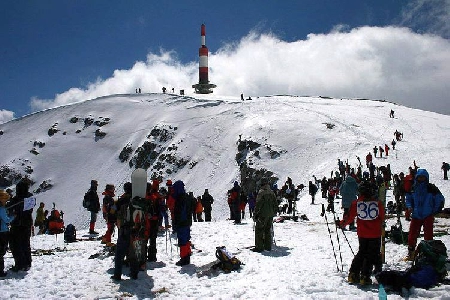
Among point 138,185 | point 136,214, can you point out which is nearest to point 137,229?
point 136,214

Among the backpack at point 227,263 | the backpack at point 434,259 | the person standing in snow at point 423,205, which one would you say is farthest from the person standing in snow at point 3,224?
the person standing in snow at point 423,205

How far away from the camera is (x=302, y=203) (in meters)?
25.8

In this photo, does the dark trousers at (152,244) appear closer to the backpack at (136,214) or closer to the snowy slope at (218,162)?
the snowy slope at (218,162)

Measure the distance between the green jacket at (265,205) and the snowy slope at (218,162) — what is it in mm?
1075

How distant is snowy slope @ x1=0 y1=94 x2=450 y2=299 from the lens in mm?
7148

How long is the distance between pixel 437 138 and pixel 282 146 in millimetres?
18085

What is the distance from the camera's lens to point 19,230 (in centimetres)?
800

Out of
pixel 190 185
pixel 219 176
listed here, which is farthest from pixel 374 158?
pixel 190 185

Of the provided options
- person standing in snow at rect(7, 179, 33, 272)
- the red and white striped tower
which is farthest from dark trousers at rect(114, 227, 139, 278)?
the red and white striped tower

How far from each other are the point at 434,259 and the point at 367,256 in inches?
45.3

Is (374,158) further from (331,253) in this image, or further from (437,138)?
(331,253)

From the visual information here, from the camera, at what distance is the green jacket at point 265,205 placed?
10.4 meters

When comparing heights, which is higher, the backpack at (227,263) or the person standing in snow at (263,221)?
the person standing in snow at (263,221)

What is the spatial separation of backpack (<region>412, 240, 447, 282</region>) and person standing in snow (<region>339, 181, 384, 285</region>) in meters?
0.75
